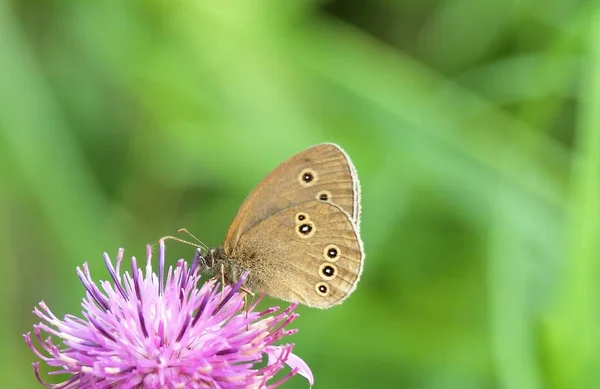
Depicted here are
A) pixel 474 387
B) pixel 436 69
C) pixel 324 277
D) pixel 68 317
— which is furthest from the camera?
pixel 436 69

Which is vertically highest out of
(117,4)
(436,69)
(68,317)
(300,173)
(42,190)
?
(436,69)

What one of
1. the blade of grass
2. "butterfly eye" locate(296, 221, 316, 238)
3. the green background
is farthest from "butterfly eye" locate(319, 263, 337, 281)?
the green background

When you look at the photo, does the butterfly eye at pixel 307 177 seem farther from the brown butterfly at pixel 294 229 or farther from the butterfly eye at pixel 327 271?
the butterfly eye at pixel 327 271

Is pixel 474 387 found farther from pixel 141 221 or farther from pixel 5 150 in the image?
pixel 5 150

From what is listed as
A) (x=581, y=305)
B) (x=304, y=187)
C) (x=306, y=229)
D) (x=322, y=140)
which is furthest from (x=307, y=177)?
(x=322, y=140)

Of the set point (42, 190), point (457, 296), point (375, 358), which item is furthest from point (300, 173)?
point (42, 190)

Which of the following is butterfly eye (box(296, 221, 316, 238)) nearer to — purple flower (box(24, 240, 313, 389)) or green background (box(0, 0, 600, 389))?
purple flower (box(24, 240, 313, 389))

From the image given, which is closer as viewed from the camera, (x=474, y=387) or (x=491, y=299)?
(x=491, y=299)

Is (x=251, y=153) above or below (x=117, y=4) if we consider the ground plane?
below
